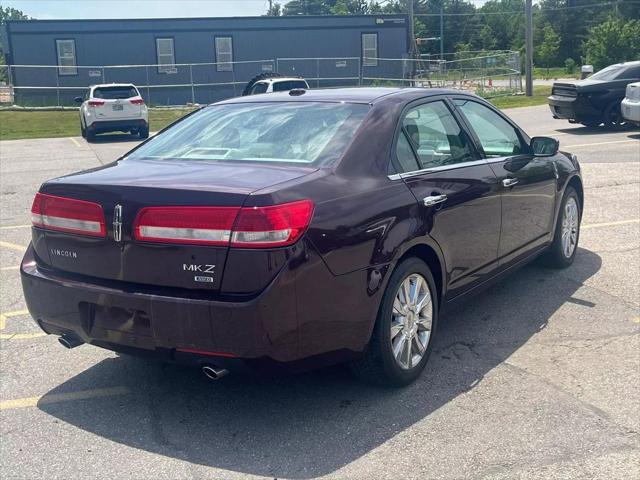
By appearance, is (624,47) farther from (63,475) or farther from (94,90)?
(63,475)

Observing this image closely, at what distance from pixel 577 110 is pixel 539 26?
246 feet

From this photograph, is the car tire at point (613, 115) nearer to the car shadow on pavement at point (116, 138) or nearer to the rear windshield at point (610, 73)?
the rear windshield at point (610, 73)

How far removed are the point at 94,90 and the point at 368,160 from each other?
64.5ft

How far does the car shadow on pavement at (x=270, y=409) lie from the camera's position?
355 cm

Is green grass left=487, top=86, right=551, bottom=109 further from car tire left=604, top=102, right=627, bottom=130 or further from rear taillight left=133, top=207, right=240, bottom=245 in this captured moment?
rear taillight left=133, top=207, right=240, bottom=245

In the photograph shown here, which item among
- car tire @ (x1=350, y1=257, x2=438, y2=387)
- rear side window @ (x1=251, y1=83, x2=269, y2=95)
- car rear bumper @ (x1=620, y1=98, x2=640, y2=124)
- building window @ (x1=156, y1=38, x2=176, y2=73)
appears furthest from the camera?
building window @ (x1=156, y1=38, x2=176, y2=73)

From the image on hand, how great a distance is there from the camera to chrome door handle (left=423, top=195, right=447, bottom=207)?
14.2ft

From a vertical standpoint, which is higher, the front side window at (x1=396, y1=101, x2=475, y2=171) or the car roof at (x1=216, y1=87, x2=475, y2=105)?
the car roof at (x1=216, y1=87, x2=475, y2=105)

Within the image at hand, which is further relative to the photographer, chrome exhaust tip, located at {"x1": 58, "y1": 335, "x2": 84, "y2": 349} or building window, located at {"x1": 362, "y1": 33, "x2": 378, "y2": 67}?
building window, located at {"x1": 362, "y1": 33, "x2": 378, "y2": 67}

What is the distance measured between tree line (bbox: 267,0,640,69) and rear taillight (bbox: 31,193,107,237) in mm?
53668

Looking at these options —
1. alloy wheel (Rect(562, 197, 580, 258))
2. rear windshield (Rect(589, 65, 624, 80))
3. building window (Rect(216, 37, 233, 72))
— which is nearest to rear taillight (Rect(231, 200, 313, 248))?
alloy wheel (Rect(562, 197, 580, 258))

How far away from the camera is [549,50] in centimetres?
7431

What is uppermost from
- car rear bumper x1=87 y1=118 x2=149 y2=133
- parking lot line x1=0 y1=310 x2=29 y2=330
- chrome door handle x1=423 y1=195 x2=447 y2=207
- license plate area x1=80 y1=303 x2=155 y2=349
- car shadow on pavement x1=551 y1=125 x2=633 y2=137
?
chrome door handle x1=423 y1=195 x2=447 y2=207

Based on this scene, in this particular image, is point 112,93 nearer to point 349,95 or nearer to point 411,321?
point 349,95
